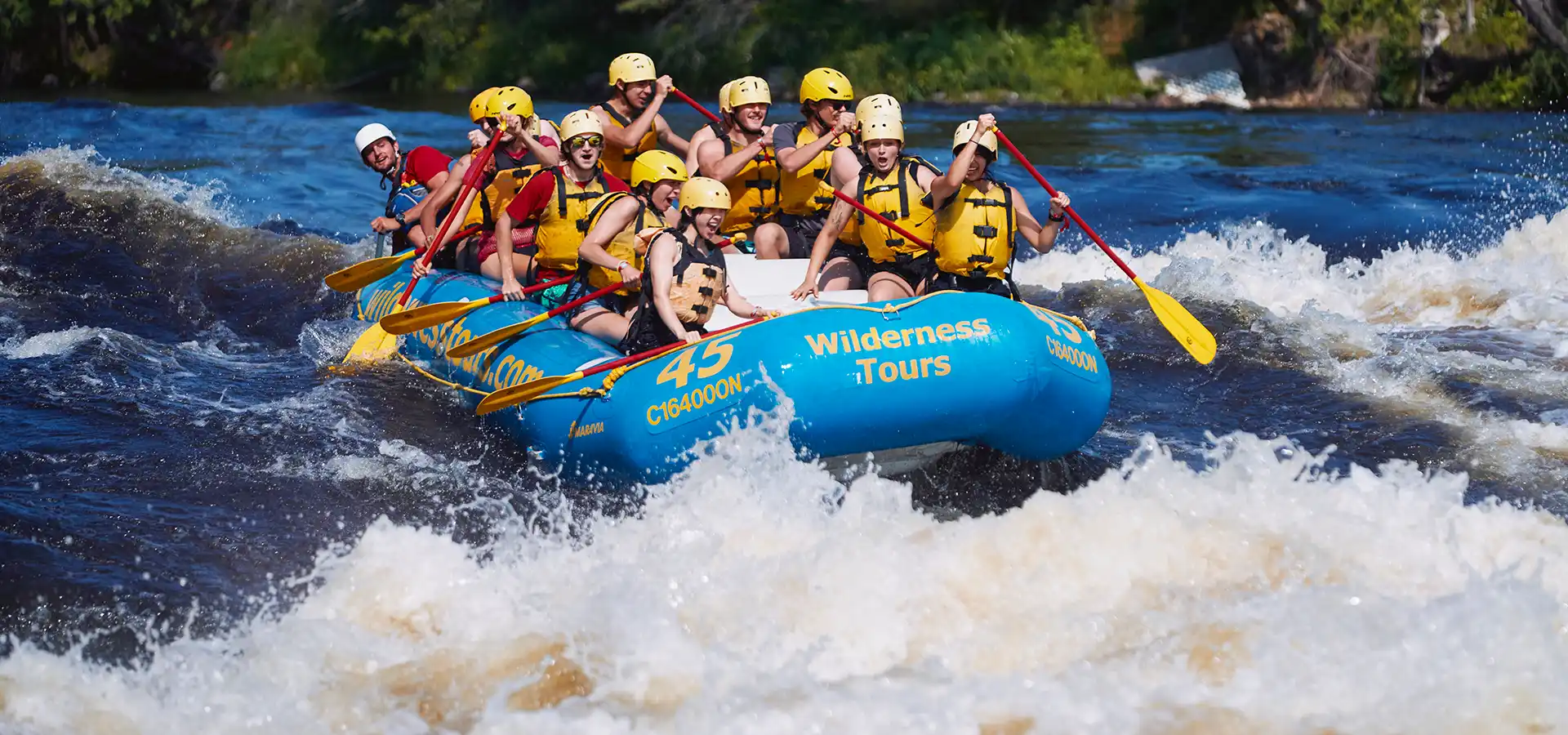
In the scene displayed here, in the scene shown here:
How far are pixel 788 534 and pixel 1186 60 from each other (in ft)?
72.8

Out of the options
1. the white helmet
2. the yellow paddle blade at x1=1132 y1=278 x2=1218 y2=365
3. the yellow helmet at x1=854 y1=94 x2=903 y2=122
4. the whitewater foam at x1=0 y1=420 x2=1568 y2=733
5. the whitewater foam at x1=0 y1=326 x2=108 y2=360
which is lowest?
the whitewater foam at x1=0 y1=326 x2=108 y2=360

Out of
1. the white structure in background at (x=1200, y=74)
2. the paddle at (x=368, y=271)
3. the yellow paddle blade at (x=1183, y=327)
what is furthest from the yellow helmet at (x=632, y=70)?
Result: the white structure in background at (x=1200, y=74)

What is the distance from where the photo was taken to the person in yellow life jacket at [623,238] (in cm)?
695

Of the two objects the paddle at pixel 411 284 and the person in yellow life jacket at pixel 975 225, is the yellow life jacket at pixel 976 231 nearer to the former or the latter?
the person in yellow life jacket at pixel 975 225

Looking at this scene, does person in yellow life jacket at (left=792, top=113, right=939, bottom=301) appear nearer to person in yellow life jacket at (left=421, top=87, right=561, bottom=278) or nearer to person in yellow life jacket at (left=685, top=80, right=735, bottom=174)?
person in yellow life jacket at (left=685, top=80, right=735, bottom=174)

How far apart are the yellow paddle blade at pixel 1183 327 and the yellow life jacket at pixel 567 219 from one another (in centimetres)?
263

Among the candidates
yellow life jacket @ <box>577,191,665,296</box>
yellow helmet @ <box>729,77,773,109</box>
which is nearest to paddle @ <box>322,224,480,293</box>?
yellow helmet @ <box>729,77,773,109</box>

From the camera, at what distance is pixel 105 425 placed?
303 inches

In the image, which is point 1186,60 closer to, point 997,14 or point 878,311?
point 997,14

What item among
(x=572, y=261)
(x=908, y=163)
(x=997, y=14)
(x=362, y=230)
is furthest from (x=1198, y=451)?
(x=997, y=14)

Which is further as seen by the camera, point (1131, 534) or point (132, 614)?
point (1131, 534)

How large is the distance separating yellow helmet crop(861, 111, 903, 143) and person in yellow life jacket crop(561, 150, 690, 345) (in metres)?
0.87

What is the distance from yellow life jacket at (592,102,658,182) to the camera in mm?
8789

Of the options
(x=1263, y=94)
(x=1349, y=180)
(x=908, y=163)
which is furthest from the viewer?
(x=1263, y=94)
